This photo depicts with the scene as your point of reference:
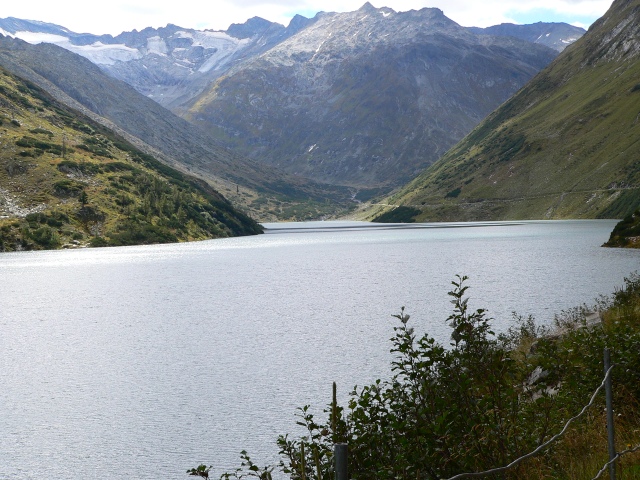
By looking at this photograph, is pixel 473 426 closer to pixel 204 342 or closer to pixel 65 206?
pixel 204 342

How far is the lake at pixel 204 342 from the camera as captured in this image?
86.4 feet

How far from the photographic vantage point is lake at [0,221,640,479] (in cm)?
2633

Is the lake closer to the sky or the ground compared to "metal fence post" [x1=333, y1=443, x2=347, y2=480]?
closer to the ground

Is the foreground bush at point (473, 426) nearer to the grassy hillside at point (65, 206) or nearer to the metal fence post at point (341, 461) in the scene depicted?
the metal fence post at point (341, 461)

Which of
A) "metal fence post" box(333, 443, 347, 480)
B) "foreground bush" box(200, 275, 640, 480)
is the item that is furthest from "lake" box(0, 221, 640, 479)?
"metal fence post" box(333, 443, 347, 480)

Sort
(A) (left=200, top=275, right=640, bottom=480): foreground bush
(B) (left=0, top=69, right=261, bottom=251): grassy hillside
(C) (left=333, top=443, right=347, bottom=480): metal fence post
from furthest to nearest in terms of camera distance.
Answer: (B) (left=0, top=69, right=261, bottom=251): grassy hillside, (A) (left=200, top=275, right=640, bottom=480): foreground bush, (C) (left=333, top=443, right=347, bottom=480): metal fence post

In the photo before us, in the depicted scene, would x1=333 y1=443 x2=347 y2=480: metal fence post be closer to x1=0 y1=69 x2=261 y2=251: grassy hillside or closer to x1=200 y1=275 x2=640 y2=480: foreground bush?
x1=200 y1=275 x2=640 y2=480: foreground bush

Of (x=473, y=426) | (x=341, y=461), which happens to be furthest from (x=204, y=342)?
(x=341, y=461)

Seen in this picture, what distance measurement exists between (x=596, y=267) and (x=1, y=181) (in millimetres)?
153040

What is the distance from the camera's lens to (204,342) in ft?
159

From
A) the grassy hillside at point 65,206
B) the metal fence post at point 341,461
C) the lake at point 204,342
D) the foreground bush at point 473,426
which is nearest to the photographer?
the metal fence post at point 341,461

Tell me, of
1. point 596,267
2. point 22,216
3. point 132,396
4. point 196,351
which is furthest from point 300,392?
point 22,216

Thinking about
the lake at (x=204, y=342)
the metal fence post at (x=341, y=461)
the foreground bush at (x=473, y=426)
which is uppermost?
the metal fence post at (x=341, y=461)

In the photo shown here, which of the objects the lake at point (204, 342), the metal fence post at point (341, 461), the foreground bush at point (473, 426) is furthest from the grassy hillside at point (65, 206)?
the metal fence post at point (341, 461)
